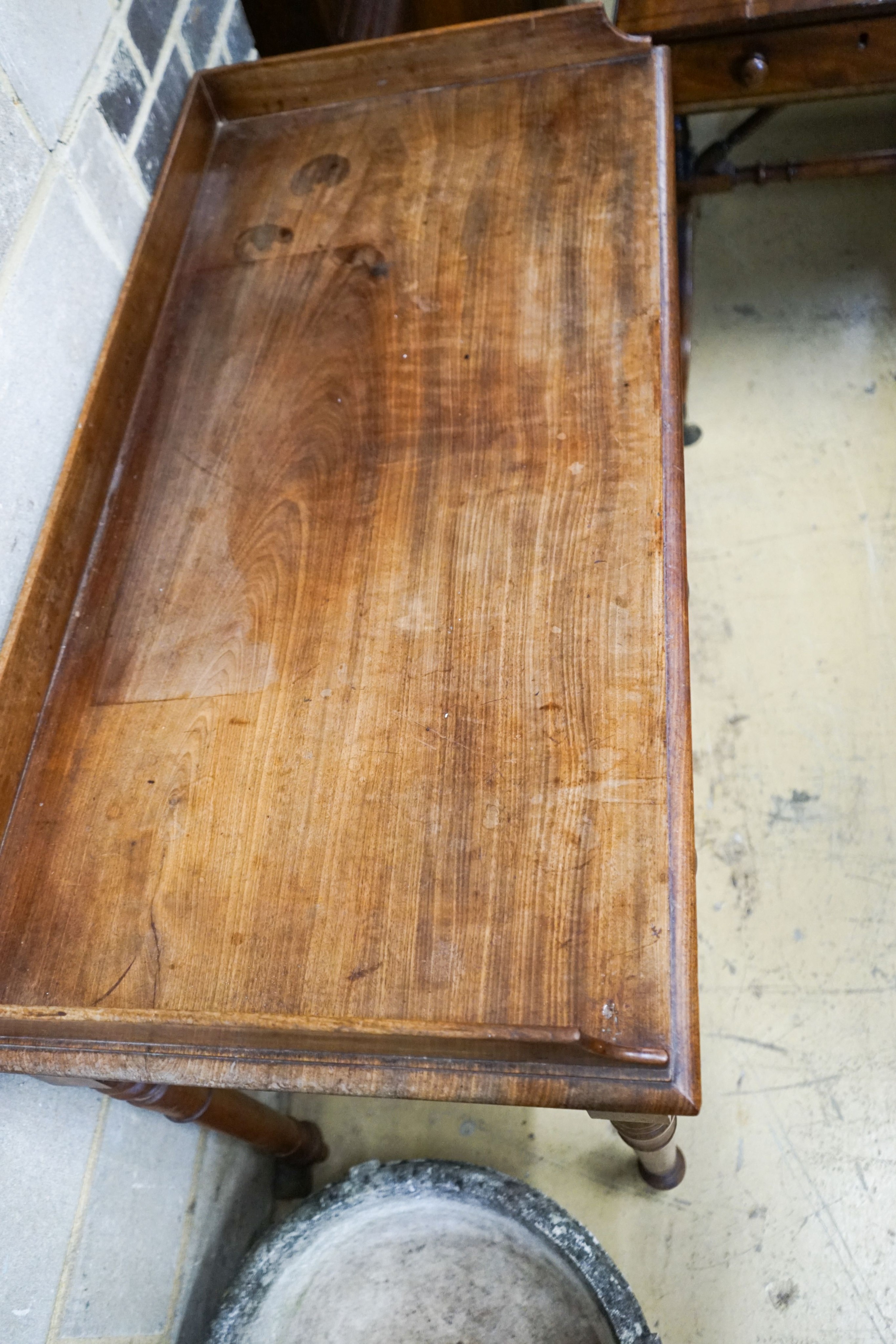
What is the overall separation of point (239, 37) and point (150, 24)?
25cm

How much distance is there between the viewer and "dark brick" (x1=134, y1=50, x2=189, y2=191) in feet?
3.79

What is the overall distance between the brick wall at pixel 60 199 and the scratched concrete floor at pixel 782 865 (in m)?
1.01

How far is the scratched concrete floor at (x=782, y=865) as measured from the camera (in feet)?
4.08

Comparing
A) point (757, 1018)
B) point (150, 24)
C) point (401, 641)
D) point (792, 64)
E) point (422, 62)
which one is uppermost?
point (150, 24)

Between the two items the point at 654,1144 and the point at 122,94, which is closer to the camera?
the point at 654,1144

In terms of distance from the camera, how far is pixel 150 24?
3.81 feet

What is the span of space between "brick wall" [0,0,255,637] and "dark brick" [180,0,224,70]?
0.05 m

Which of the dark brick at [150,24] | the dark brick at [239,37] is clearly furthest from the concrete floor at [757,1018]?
the dark brick at [150,24]

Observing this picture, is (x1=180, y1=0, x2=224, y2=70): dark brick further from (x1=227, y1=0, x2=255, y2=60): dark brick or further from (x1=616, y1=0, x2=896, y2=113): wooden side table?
(x1=616, y1=0, x2=896, y2=113): wooden side table

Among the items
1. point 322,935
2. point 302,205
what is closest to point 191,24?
point 302,205

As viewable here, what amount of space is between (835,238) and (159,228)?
1494 millimetres

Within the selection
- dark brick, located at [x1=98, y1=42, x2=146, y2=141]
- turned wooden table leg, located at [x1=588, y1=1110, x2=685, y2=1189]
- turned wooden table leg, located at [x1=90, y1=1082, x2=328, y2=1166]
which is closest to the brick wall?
dark brick, located at [x1=98, y1=42, x2=146, y2=141]

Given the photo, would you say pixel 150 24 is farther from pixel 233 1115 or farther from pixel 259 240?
pixel 233 1115

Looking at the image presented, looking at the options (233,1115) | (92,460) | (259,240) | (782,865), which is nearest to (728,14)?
(259,240)
